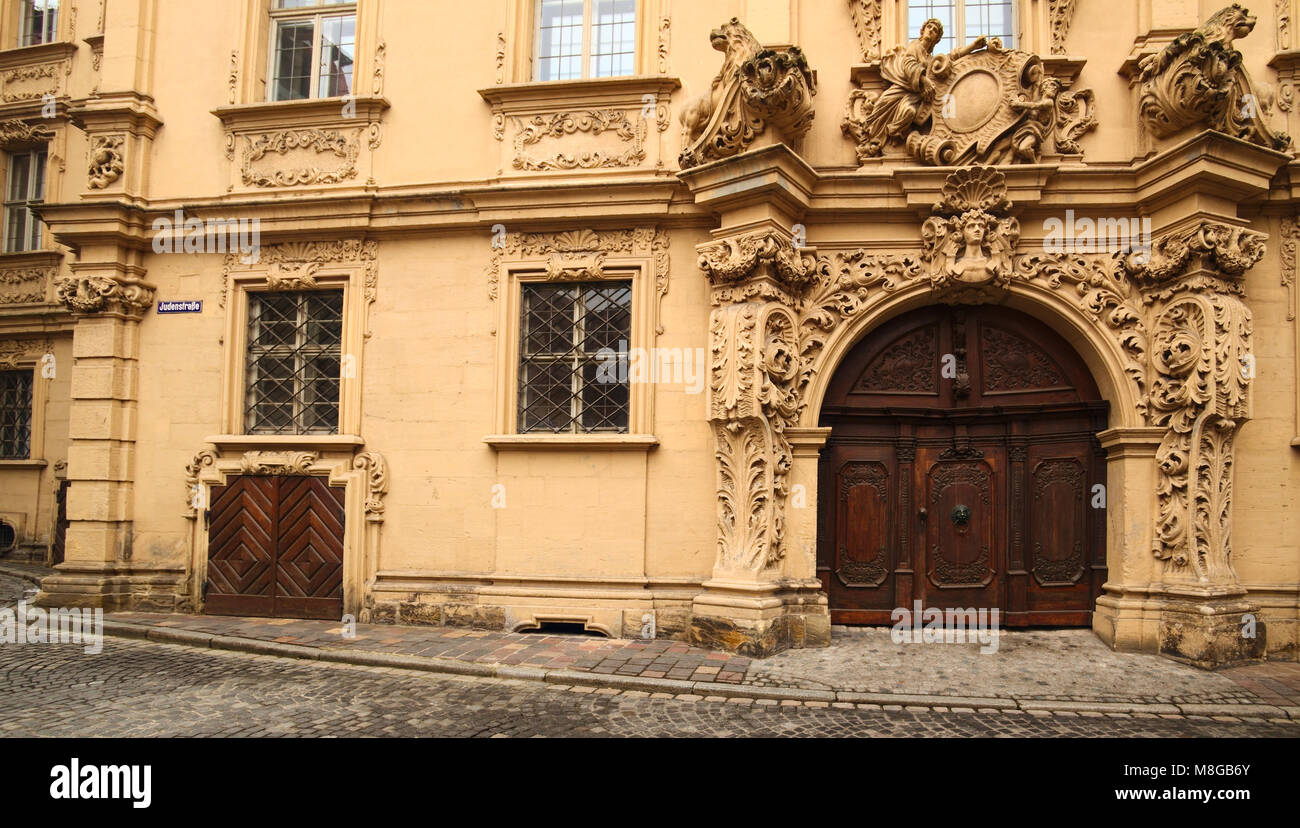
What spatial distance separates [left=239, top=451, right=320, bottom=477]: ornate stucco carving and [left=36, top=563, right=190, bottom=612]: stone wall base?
1.59 metres

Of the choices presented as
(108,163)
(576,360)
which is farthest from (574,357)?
(108,163)

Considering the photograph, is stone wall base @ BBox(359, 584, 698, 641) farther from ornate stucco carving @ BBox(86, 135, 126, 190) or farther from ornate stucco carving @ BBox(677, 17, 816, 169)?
ornate stucco carving @ BBox(86, 135, 126, 190)

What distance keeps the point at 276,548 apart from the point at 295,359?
222cm

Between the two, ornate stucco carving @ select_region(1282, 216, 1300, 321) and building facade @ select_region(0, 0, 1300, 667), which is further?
ornate stucco carving @ select_region(1282, 216, 1300, 321)

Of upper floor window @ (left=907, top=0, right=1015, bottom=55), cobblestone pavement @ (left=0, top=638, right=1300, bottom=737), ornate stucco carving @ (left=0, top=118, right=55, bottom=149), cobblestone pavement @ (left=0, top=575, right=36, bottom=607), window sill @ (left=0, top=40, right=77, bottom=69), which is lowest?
cobblestone pavement @ (left=0, top=638, right=1300, bottom=737)

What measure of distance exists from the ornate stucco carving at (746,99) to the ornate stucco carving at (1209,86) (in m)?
3.23

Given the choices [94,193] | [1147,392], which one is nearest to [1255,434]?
[1147,392]

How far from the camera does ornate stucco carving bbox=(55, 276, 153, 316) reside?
30.4 ft

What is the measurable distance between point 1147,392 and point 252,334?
32.2ft

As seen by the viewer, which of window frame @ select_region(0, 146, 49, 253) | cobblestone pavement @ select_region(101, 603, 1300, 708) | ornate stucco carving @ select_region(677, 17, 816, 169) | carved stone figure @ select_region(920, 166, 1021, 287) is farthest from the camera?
window frame @ select_region(0, 146, 49, 253)

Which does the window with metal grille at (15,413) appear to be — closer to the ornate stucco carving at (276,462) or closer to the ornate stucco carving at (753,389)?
the ornate stucco carving at (276,462)

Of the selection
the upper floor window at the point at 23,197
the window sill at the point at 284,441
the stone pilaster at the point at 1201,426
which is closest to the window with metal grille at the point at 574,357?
the window sill at the point at 284,441

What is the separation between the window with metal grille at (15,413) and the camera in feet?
44.2

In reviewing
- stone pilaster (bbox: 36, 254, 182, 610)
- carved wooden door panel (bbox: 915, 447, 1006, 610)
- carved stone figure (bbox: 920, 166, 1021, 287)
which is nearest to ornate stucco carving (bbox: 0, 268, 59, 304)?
stone pilaster (bbox: 36, 254, 182, 610)
